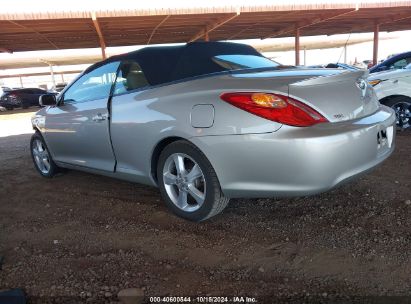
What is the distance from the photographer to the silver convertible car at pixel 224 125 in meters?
2.63

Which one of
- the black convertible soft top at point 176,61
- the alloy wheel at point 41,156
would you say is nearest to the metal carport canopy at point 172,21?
the alloy wheel at point 41,156

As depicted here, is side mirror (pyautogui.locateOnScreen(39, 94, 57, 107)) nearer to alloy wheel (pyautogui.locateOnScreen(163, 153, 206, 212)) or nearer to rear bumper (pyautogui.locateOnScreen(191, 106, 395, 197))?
alloy wheel (pyautogui.locateOnScreen(163, 153, 206, 212))

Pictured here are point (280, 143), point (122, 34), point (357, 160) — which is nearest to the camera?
point (280, 143)

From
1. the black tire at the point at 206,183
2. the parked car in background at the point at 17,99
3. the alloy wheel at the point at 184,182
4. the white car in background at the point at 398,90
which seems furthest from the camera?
the parked car in background at the point at 17,99

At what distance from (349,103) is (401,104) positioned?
4.15 meters

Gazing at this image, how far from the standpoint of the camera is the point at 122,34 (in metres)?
17.8

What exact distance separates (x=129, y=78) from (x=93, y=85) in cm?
69

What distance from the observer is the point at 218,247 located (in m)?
2.87

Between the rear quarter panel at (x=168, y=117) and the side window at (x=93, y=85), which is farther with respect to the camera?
the side window at (x=93, y=85)

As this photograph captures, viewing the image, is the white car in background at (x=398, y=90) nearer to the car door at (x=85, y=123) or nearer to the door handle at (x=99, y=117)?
the car door at (x=85, y=123)

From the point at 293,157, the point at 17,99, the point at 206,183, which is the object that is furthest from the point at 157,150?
the point at 17,99

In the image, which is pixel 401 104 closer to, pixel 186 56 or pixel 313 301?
pixel 186 56

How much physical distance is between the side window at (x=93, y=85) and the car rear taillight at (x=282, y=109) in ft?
5.76

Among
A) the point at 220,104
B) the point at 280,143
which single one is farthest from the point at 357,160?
the point at 220,104
